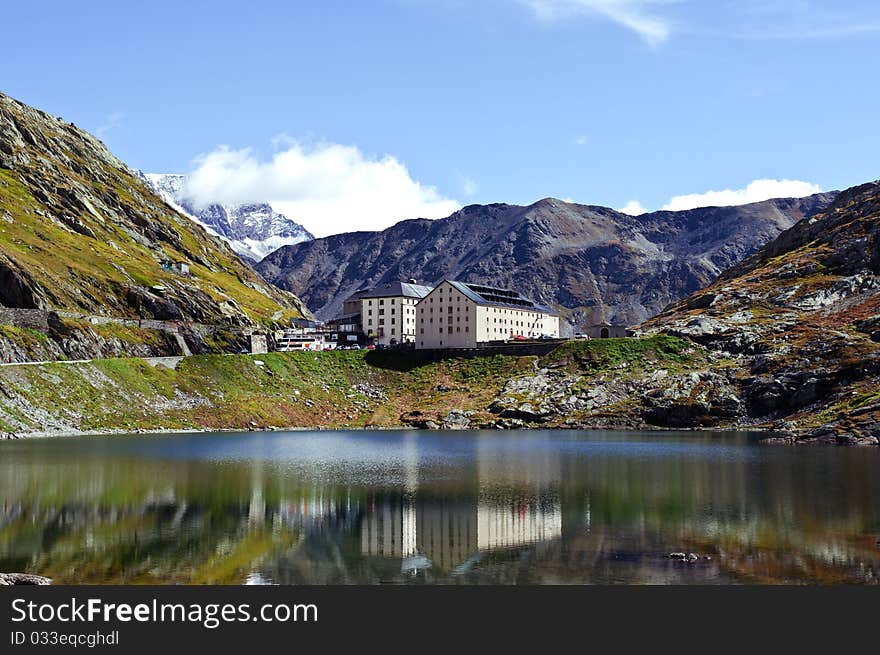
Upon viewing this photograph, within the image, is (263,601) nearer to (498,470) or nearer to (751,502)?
(751,502)

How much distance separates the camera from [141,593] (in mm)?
37688

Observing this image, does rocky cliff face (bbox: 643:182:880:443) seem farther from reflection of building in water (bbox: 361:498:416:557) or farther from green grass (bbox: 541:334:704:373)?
reflection of building in water (bbox: 361:498:416:557)

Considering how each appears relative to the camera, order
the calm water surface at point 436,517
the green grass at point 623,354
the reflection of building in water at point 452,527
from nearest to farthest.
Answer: the calm water surface at point 436,517 < the reflection of building in water at point 452,527 < the green grass at point 623,354

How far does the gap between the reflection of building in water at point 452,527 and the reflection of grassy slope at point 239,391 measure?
78452 mm

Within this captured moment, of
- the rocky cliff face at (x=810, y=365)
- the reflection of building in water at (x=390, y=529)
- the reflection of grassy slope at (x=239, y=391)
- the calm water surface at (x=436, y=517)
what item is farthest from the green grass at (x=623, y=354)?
the reflection of building in water at (x=390, y=529)

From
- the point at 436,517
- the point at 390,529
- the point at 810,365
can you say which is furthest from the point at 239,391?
the point at 390,529

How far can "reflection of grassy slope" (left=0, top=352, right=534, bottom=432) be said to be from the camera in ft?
435

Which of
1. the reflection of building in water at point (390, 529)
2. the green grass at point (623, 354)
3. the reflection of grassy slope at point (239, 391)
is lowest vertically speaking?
the reflection of building in water at point (390, 529)

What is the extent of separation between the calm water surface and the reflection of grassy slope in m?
31.3

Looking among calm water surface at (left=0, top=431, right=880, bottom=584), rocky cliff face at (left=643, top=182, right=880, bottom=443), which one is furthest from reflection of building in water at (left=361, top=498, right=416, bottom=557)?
rocky cliff face at (left=643, top=182, right=880, bottom=443)

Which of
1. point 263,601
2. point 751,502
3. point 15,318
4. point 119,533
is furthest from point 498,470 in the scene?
point 15,318

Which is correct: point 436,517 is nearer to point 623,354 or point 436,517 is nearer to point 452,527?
point 452,527

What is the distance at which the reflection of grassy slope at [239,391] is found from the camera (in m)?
132

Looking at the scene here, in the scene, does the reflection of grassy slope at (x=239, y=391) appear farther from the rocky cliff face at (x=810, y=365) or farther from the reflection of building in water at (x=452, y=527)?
the reflection of building in water at (x=452, y=527)
